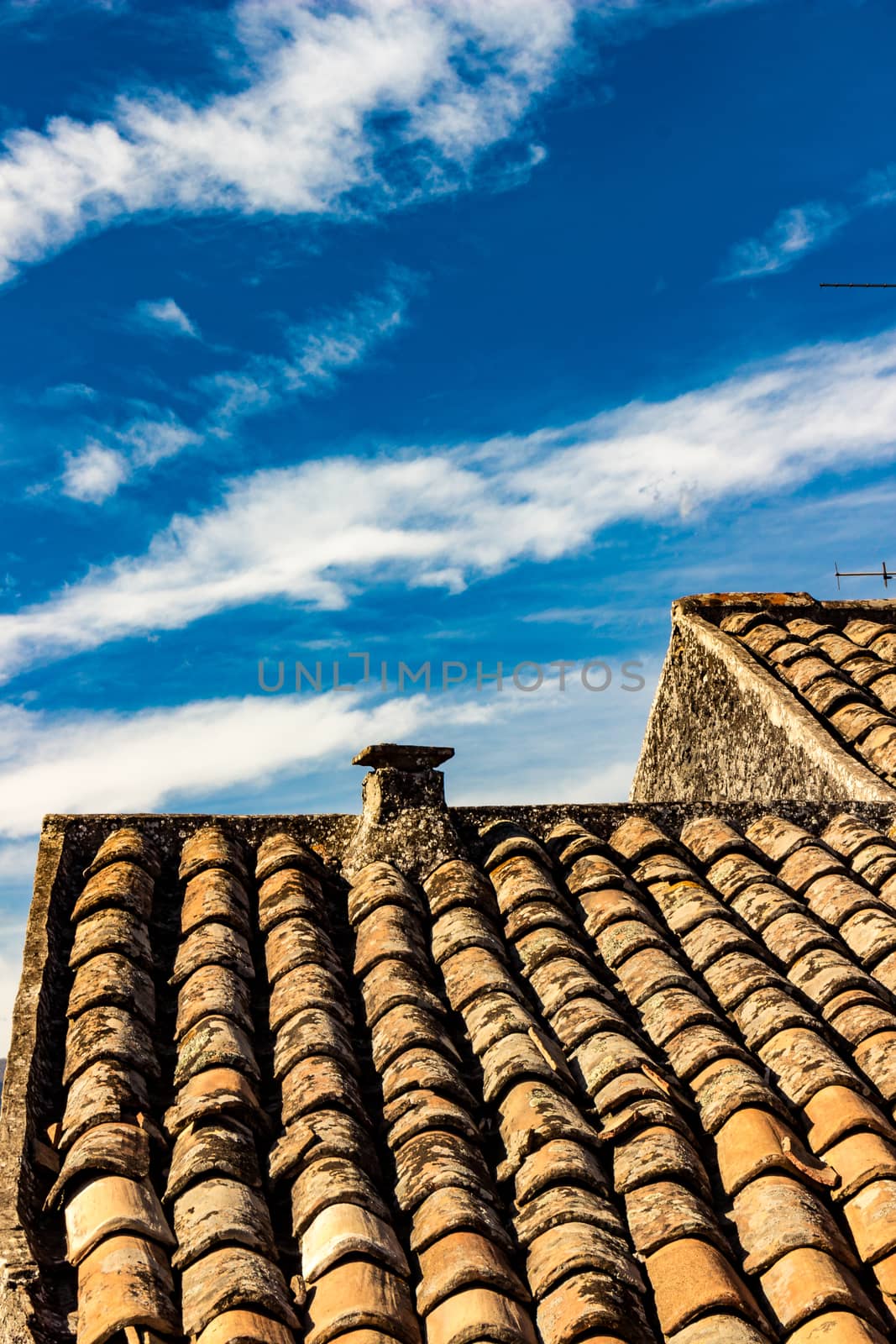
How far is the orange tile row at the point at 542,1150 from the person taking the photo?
3.20m

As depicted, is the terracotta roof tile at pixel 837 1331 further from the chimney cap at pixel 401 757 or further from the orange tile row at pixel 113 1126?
the chimney cap at pixel 401 757

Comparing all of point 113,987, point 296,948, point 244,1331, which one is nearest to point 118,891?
point 113,987

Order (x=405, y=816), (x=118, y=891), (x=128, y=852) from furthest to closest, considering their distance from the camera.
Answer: (x=405, y=816), (x=128, y=852), (x=118, y=891)

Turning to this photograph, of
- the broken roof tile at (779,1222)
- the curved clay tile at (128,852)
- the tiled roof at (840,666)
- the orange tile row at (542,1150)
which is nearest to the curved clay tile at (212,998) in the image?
the orange tile row at (542,1150)

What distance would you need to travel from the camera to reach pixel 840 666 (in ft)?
28.2

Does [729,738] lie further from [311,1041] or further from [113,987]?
[113,987]

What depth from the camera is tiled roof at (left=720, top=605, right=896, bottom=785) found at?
7633mm

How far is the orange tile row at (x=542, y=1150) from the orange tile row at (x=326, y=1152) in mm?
391

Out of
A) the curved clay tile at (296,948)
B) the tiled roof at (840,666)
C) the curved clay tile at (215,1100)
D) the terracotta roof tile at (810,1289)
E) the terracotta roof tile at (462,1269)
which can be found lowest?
the terracotta roof tile at (810,1289)

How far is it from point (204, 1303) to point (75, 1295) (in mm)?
423

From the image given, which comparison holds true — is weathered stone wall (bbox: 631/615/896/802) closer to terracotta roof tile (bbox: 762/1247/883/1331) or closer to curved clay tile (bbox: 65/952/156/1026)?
terracotta roof tile (bbox: 762/1247/883/1331)

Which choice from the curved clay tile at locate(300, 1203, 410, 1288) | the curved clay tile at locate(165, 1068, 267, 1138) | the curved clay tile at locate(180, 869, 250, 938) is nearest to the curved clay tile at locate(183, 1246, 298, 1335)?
the curved clay tile at locate(300, 1203, 410, 1288)

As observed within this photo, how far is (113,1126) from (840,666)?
20.5ft

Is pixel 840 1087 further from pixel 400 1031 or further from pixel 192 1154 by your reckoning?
pixel 192 1154
